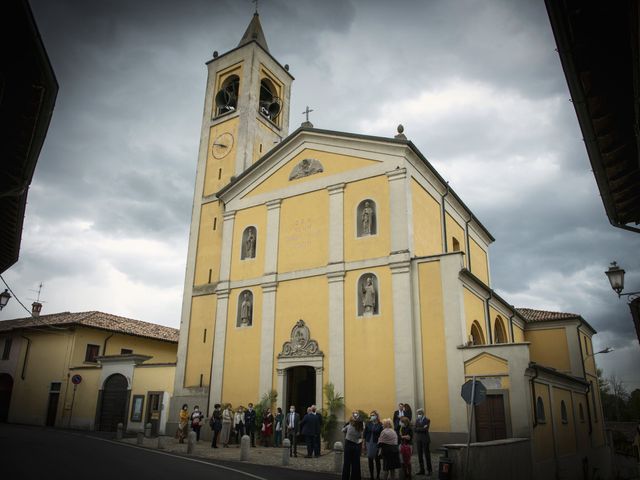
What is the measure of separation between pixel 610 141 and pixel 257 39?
23501 millimetres

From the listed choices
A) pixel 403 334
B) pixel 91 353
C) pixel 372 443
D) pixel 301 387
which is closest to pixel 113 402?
pixel 91 353

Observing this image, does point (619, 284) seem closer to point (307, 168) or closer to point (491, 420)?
point (491, 420)

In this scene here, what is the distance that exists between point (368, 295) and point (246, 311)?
18.3ft

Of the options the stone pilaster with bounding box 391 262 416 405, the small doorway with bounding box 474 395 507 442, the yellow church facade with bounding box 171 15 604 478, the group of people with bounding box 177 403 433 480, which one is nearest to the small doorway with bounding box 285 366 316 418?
the yellow church facade with bounding box 171 15 604 478

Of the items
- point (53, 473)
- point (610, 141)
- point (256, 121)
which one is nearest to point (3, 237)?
point (53, 473)

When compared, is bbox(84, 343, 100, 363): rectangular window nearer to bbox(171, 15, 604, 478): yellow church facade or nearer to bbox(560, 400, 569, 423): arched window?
bbox(171, 15, 604, 478): yellow church facade

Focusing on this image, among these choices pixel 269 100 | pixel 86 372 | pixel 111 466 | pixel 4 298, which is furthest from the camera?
pixel 269 100

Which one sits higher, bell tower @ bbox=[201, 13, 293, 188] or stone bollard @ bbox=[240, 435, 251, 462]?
bell tower @ bbox=[201, 13, 293, 188]

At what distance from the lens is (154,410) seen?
23.5m

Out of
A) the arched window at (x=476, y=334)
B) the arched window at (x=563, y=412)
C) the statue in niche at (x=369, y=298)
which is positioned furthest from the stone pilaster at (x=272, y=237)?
the arched window at (x=563, y=412)

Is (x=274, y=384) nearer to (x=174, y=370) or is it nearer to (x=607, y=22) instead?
(x=174, y=370)

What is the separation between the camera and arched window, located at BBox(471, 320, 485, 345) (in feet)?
63.1

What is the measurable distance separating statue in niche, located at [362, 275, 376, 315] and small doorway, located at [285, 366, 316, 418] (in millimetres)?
3336

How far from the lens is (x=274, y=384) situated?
64.7ft
